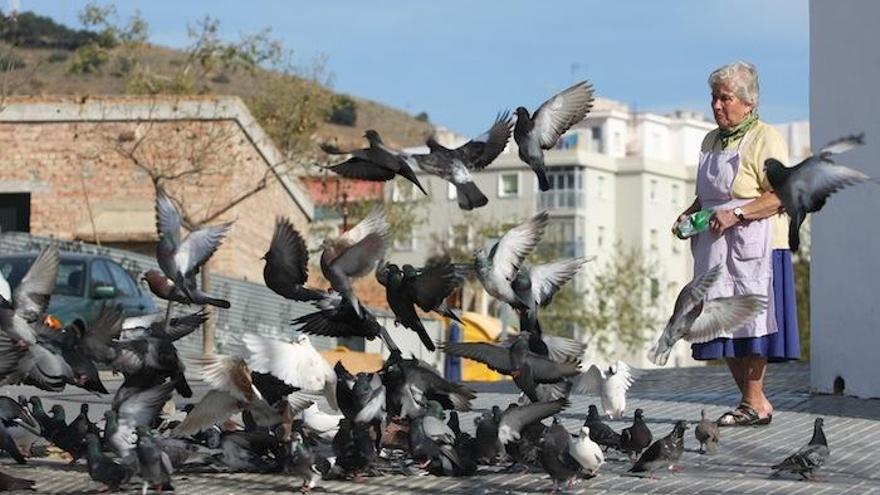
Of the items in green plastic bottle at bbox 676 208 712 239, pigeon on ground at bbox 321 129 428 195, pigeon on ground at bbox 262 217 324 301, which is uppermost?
pigeon on ground at bbox 321 129 428 195

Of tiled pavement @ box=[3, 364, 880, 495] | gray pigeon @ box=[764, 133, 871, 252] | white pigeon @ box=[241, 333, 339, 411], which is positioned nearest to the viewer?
tiled pavement @ box=[3, 364, 880, 495]

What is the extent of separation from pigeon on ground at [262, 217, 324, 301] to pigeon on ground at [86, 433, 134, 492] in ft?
5.12

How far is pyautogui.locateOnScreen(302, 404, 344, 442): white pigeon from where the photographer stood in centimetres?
1032

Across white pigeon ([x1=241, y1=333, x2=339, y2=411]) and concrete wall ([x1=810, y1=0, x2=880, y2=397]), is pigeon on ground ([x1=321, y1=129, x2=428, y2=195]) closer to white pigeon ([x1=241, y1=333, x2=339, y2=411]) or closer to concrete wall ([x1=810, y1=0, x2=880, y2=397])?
white pigeon ([x1=241, y1=333, x2=339, y2=411])

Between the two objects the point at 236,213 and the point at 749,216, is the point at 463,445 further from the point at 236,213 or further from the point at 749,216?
the point at 236,213

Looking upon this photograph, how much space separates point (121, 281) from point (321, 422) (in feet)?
49.1

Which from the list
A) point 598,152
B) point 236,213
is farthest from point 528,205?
point 236,213

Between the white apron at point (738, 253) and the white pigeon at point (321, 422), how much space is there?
91.2 inches

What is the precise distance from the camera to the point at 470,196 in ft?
38.9

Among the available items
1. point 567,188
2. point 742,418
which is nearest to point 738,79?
point 742,418

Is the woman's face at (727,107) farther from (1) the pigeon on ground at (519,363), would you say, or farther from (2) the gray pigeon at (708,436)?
(1) the pigeon on ground at (519,363)

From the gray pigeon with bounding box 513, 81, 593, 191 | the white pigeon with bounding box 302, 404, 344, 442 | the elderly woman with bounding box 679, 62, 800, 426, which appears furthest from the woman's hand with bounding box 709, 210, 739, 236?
the white pigeon with bounding box 302, 404, 344, 442

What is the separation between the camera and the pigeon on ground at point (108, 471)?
934 cm

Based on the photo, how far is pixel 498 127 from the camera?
12.2m
